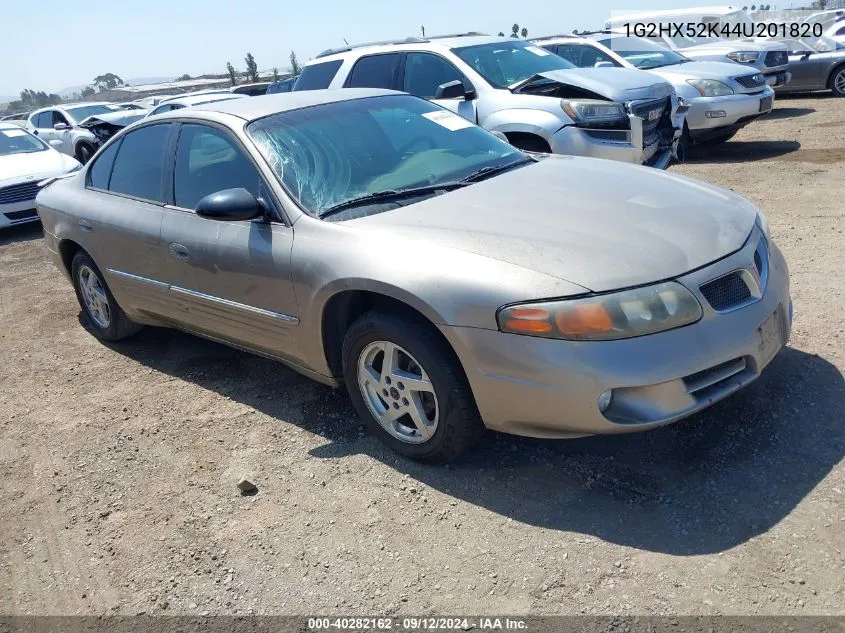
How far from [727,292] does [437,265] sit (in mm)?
1156

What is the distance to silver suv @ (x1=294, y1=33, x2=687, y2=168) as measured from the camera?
6.98 metres

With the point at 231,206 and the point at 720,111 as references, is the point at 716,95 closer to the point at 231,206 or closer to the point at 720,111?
the point at 720,111

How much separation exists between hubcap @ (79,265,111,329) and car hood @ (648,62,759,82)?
24.7 feet

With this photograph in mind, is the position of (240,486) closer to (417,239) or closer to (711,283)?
(417,239)

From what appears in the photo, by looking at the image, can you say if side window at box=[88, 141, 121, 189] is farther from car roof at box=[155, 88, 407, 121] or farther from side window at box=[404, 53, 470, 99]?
side window at box=[404, 53, 470, 99]

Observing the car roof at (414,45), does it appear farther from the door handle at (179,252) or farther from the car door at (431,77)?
the door handle at (179,252)

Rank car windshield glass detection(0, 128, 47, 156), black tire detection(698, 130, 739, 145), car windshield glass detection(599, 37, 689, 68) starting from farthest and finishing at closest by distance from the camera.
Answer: car windshield glass detection(599, 37, 689, 68) → car windshield glass detection(0, 128, 47, 156) → black tire detection(698, 130, 739, 145)

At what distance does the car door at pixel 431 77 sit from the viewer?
750 centimetres

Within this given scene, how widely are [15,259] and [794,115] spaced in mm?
12133

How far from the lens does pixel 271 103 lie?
4.25m

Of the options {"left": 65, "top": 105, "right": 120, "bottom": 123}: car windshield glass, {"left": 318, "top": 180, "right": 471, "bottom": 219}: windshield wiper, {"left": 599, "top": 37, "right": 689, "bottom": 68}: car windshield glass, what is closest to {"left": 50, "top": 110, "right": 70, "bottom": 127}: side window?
{"left": 65, "top": 105, "right": 120, "bottom": 123}: car windshield glass

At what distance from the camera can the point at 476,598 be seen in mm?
2592

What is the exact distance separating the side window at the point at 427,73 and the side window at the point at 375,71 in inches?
7.2

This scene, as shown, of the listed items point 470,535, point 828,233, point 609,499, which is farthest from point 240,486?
point 828,233
